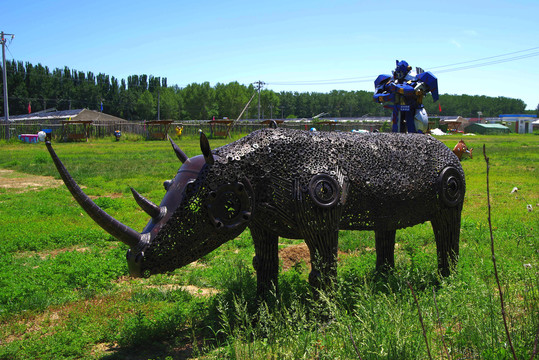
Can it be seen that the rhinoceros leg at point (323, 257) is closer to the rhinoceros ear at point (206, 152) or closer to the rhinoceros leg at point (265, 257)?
the rhinoceros leg at point (265, 257)

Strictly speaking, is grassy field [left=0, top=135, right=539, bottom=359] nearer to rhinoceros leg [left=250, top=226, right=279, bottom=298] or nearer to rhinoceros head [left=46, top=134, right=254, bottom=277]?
rhinoceros leg [left=250, top=226, right=279, bottom=298]

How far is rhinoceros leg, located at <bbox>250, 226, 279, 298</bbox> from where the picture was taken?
15.3ft

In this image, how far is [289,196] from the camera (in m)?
4.11

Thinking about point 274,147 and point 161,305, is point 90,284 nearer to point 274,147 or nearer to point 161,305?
point 161,305

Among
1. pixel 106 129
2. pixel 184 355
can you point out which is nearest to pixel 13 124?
pixel 106 129

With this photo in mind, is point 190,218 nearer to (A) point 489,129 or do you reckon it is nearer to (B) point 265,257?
(B) point 265,257

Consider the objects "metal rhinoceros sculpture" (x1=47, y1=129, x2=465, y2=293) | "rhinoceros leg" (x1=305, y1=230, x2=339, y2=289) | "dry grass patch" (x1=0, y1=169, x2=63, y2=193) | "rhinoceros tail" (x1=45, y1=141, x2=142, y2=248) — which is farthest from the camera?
"dry grass patch" (x1=0, y1=169, x2=63, y2=193)

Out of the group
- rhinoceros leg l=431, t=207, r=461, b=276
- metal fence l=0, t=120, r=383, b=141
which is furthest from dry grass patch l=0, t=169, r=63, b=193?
metal fence l=0, t=120, r=383, b=141

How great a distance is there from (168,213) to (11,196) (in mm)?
9346

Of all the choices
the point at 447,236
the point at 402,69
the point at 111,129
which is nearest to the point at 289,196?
the point at 447,236

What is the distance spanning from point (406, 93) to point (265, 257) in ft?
17.1

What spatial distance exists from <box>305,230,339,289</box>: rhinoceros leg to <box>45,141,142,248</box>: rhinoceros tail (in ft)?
5.14

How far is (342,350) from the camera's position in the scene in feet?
11.2

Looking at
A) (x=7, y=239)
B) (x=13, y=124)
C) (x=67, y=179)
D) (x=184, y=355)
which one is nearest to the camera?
(x=67, y=179)
